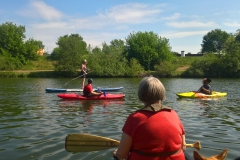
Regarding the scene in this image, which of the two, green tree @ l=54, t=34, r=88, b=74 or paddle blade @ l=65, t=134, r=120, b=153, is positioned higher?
green tree @ l=54, t=34, r=88, b=74

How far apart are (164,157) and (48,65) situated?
6543cm

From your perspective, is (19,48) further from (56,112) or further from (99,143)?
(99,143)

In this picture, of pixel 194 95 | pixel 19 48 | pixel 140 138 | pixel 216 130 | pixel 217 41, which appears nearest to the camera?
pixel 140 138

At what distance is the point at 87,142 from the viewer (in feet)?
14.9

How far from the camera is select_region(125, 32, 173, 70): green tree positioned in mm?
62188

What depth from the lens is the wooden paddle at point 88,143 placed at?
449cm

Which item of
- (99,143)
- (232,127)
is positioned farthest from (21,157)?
(232,127)

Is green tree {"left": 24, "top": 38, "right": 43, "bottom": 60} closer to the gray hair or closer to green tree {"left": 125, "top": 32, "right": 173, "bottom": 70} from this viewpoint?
green tree {"left": 125, "top": 32, "right": 173, "bottom": 70}

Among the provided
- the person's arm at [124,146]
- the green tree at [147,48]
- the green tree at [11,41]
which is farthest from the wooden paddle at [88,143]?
the green tree at [11,41]

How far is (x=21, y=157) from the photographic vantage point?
589 centimetres

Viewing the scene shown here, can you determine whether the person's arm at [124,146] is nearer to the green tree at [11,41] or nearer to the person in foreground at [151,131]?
the person in foreground at [151,131]

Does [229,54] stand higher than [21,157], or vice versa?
[229,54]

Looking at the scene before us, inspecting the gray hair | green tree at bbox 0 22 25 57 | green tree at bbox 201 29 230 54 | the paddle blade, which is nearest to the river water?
the paddle blade

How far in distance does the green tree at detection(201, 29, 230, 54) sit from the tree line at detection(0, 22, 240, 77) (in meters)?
40.0
